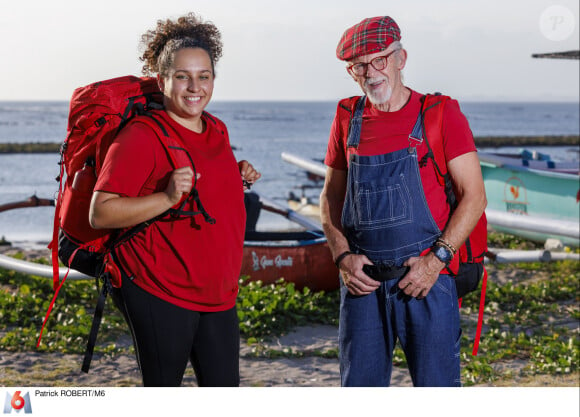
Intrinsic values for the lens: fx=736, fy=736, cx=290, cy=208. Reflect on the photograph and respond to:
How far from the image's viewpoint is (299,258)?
7.13m

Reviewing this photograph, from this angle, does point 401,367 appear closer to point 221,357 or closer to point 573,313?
point 573,313

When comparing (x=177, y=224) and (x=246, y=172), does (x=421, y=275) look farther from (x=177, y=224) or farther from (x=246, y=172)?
(x=177, y=224)

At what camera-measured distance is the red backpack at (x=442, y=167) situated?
2.62 meters

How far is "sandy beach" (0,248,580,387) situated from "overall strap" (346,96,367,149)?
2.72 m

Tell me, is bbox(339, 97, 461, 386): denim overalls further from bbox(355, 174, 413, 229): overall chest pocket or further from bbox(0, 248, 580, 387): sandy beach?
bbox(0, 248, 580, 387): sandy beach

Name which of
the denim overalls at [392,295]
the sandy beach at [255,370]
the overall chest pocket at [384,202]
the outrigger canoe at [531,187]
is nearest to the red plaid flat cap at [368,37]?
the denim overalls at [392,295]

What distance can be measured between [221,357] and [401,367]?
9.96ft

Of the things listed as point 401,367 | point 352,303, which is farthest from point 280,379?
point 352,303

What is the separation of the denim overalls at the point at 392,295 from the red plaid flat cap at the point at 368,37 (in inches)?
8.6

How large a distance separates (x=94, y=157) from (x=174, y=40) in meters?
0.50

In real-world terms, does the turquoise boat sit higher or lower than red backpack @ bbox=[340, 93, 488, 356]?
lower

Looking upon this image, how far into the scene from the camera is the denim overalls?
264cm
